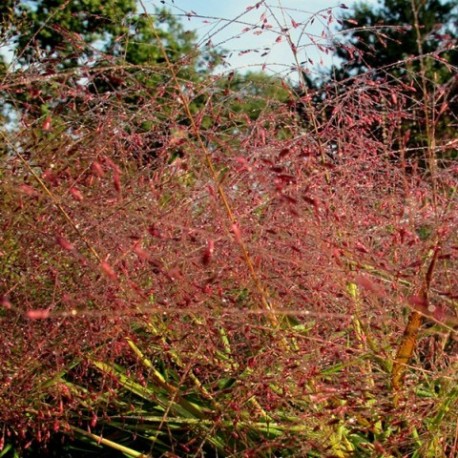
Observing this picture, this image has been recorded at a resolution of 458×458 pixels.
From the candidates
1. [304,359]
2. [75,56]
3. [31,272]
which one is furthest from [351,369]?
[75,56]

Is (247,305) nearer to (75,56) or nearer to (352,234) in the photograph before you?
(352,234)

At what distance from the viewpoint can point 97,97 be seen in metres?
2.69

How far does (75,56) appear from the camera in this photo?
269cm

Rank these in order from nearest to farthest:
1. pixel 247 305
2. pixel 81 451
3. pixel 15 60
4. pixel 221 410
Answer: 1. pixel 221 410
2. pixel 247 305
3. pixel 15 60
4. pixel 81 451

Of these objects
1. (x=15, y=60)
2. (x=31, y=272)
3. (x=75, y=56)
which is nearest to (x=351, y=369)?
(x=31, y=272)

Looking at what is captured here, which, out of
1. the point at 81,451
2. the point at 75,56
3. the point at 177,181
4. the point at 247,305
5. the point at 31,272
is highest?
the point at 75,56

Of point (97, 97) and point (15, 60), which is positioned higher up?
point (15, 60)

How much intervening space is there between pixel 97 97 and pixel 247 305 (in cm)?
85

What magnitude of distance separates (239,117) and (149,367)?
3.20 feet

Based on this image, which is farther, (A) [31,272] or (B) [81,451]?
(B) [81,451]

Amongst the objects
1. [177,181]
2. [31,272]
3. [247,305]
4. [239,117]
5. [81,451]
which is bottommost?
[81,451]

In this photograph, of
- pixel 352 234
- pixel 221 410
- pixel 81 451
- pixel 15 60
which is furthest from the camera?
pixel 81 451

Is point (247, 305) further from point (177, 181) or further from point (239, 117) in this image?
point (239, 117)

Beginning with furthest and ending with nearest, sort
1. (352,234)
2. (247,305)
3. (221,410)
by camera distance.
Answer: (247,305) < (352,234) < (221,410)
